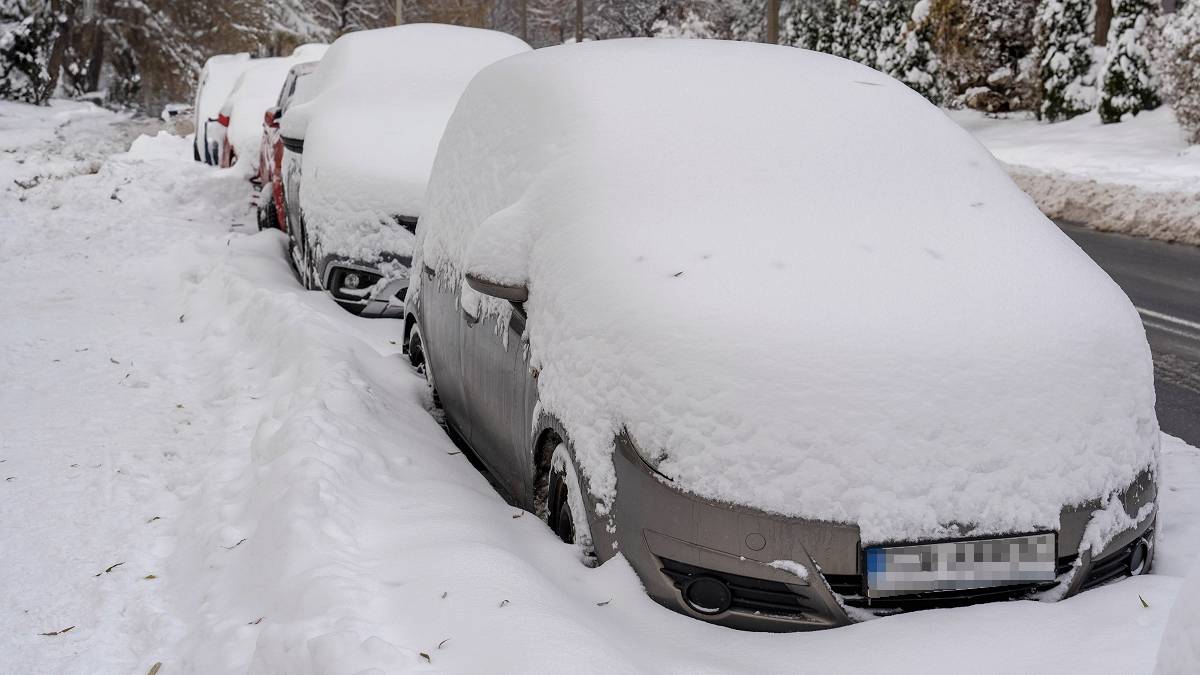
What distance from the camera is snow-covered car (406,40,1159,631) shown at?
301cm

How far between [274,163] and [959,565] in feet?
28.9

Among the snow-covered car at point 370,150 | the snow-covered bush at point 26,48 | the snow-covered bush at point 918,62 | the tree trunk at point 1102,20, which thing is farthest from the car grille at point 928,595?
the snow-covered bush at point 26,48

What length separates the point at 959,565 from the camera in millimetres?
3029

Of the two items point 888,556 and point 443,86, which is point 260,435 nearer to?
point 888,556

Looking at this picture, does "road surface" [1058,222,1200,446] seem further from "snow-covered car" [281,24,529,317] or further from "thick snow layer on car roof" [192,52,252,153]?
"thick snow layer on car roof" [192,52,252,153]

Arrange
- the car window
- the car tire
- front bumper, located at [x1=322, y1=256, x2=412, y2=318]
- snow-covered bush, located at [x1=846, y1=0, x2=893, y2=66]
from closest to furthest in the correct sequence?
front bumper, located at [x1=322, y1=256, x2=412, y2=318] < the car tire < the car window < snow-covered bush, located at [x1=846, y1=0, x2=893, y2=66]

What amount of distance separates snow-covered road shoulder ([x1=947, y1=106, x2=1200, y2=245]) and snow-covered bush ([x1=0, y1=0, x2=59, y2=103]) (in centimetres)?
3229

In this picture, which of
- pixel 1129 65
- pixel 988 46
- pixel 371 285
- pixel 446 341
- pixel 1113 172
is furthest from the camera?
pixel 988 46

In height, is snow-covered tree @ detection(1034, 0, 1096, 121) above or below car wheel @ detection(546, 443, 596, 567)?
above

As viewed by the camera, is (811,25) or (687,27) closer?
(811,25)

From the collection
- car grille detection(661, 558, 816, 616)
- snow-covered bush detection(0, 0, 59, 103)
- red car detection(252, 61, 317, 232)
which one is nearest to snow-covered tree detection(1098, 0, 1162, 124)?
red car detection(252, 61, 317, 232)

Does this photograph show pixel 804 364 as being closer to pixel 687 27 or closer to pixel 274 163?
pixel 274 163

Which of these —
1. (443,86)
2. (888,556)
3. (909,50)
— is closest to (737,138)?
(888,556)

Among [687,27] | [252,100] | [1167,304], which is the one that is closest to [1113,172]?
[1167,304]
